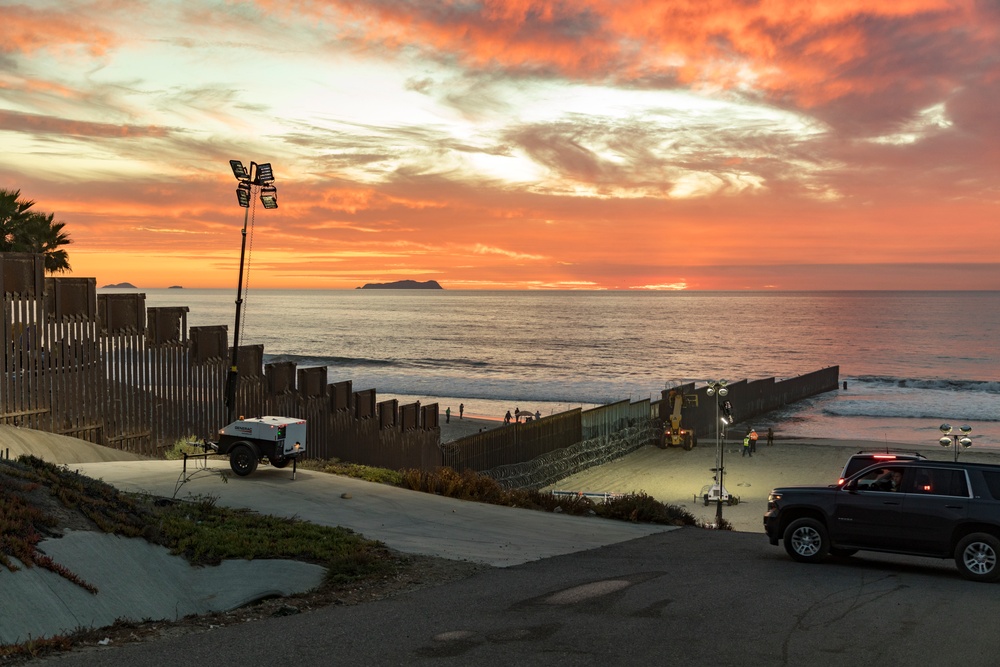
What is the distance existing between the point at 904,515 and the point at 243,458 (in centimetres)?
1344

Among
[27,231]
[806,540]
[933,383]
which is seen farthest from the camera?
[933,383]

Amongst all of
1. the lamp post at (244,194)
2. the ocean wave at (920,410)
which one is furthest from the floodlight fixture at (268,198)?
the ocean wave at (920,410)

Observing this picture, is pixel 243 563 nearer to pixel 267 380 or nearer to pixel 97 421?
pixel 97 421

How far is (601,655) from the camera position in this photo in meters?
9.36

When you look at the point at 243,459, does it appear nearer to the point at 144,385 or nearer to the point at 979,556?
the point at 144,385

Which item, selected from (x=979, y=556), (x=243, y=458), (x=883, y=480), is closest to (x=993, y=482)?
(x=979, y=556)

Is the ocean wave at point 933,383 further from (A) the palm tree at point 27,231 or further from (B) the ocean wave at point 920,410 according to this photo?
(A) the palm tree at point 27,231

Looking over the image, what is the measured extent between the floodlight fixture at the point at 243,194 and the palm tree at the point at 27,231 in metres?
12.6

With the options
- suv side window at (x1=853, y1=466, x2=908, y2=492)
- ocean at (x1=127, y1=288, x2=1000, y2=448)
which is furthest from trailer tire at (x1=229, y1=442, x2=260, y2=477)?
ocean at (x1=127, y1=288, x2=1000, y2=448)

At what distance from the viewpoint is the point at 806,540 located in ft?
50.6

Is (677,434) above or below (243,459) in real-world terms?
below

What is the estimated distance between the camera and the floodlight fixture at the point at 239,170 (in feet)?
80.3

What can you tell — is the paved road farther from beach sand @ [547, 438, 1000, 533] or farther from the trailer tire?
beach sand @ [547, 438, 1000, 533]

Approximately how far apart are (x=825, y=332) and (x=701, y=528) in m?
154
